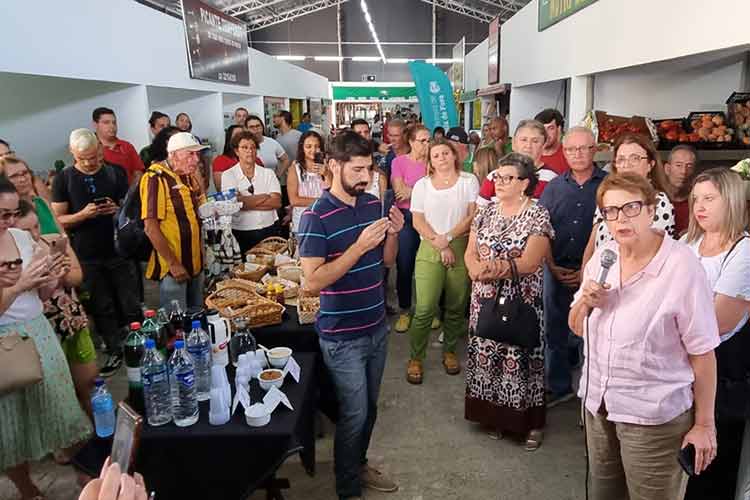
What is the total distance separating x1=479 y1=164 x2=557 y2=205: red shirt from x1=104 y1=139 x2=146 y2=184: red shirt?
2874mm

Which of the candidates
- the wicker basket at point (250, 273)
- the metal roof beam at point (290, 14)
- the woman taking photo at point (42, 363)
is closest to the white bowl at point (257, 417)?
the woman taking photo at point (42, 363)

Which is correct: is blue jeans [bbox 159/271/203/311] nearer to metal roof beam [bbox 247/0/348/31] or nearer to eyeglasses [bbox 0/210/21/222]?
eyeglasses [bbox 0/210/21/222]

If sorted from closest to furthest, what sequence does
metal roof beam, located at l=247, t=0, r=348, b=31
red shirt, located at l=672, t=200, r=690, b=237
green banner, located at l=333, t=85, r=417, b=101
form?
red shirt, located at l=672, t=200, r=690, b=237
green banner, located at l=333, t=85, r=417, b=101
metal roof beam, located at l=247, t=0, r=348, b=31

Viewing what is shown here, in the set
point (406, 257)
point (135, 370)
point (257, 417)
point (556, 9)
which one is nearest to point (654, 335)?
→ point (257, 417)

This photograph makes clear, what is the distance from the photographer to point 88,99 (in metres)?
5.30

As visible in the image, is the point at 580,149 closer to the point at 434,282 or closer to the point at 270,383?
the point at 434,282

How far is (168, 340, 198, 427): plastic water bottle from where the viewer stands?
5.61ft

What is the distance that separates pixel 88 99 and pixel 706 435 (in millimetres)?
5736

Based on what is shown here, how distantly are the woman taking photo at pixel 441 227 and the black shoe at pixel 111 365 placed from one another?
6.67ft

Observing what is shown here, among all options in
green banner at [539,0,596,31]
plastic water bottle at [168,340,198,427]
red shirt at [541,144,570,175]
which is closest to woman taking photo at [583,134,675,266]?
red shirt at [541,144,570,175]

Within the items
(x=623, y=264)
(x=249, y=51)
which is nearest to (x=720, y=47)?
(x=623, y=264)

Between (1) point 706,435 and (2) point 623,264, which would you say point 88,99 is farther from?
(1) point 706,435

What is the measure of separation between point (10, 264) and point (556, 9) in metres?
5.51

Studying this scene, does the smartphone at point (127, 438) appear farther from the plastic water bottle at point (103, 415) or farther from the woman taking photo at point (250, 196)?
the woman taking photo at point (250, 196)
